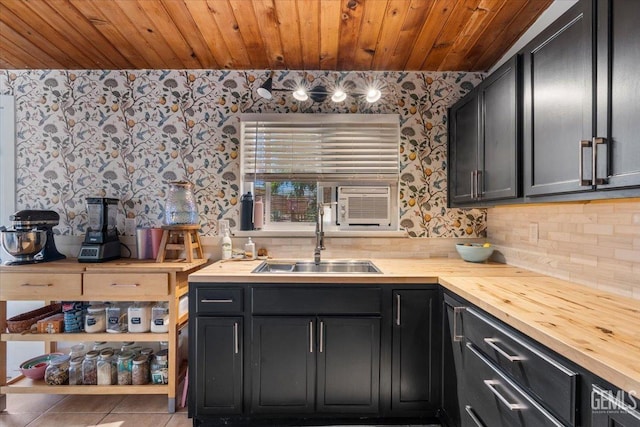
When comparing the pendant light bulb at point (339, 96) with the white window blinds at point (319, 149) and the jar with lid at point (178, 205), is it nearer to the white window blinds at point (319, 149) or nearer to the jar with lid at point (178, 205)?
the white window blinds at point (319, 149)

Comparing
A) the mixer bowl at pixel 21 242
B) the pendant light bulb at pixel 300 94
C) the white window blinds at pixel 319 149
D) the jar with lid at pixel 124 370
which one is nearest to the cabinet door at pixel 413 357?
the white window blinds at pixel 319 149

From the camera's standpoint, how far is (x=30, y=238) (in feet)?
6.77

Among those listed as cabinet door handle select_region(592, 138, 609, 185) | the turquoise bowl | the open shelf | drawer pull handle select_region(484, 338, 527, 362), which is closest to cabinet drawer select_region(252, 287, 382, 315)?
drawer pull handle select_region(484, 338, 527, 362)

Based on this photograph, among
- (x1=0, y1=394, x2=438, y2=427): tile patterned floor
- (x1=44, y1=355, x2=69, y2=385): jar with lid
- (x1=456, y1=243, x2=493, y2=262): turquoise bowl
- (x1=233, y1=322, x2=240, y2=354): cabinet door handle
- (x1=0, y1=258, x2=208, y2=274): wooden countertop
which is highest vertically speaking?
(x1=456, y1=243, x2=493, y2=262): turquoise bowl

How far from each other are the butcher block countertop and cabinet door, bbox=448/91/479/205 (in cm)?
52

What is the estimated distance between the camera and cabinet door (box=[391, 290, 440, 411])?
1.81m

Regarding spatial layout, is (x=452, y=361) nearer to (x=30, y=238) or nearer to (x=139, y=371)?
(x=139, y=371)

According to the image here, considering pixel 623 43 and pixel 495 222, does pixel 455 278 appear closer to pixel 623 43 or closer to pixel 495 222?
pixel 495 222

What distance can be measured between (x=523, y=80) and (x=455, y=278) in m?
1.07

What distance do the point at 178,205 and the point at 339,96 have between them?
1.40 metres

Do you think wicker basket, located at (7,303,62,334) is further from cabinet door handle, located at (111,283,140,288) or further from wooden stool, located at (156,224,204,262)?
wooden stool, located at (156,224,204,262)

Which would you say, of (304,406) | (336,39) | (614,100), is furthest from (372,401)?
(336,39)

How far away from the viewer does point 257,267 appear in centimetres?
208

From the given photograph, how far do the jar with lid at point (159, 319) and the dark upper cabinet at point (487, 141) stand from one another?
2.15m
